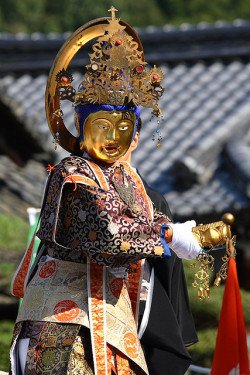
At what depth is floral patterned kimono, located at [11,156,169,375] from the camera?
3.83 meters

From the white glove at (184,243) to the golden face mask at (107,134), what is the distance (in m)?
0.48

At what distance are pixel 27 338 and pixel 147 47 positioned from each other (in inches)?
334

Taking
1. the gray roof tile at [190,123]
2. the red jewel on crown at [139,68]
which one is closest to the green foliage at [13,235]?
the gray roof tile at [190,123]

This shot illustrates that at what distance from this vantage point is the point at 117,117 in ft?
13.4

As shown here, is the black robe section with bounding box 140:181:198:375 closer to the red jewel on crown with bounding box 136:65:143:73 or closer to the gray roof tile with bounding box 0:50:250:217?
the red jewel on crown with bounding box 136:65:143:73

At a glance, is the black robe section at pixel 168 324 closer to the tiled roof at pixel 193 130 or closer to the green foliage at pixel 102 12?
the tiled roof at pixel 193 130

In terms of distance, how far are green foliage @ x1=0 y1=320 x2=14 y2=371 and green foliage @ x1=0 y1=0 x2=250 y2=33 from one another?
1098 centimetres

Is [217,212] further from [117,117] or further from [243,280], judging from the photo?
[117,117]

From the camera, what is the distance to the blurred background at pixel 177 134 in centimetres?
937

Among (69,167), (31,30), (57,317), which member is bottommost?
(57,317)

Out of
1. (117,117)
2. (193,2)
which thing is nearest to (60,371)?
(117,117)

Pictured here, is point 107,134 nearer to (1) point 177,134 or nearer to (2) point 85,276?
(2) point 85,276

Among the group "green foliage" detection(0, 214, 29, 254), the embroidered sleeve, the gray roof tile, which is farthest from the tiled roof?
the embroidered sleeve

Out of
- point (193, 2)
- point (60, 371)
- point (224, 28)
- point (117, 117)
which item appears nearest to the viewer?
point (60, 371)
